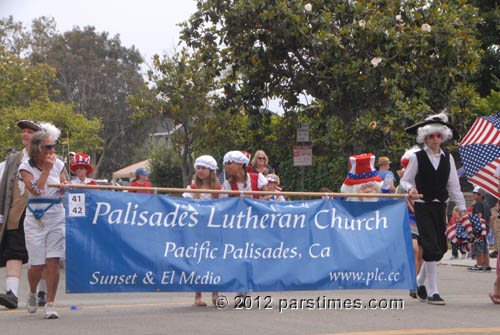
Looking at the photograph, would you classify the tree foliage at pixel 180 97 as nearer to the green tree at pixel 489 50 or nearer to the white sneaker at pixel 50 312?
the green tree at pixel 489 50

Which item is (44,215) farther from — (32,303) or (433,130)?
(433,130)

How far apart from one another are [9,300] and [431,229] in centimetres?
441

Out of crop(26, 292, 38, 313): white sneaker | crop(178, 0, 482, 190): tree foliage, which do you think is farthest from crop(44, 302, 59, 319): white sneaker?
crop(178, 0, 482, 190): tree foliage

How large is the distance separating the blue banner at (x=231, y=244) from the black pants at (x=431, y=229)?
0.55 ft

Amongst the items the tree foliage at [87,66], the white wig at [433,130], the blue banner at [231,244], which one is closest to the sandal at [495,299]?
the blue banner at [231,244]

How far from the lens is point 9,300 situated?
8.12 m

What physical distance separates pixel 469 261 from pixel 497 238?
5836mm

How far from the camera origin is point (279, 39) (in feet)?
58.7

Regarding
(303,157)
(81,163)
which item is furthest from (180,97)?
(81,163)

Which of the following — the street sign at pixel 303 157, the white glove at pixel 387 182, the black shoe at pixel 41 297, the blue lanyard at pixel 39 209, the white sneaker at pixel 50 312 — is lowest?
the black shoe at pixel 41 297

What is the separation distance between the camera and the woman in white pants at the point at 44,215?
7.41 m

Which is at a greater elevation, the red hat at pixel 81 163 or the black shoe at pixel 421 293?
the red hat at pixel 81 163

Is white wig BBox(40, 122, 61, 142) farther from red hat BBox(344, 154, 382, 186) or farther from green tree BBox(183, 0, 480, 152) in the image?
green tree BBox(183, 0, 480, 152)

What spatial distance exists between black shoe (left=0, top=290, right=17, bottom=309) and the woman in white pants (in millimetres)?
787
